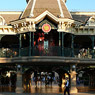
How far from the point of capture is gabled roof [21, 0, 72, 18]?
32.3 meters

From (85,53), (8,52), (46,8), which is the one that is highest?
(46,8)

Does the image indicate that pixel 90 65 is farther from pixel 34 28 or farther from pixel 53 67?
pixel 34 28

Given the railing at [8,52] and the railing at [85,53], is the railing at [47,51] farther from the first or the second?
the railing at [8,52]

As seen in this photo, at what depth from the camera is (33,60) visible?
99.0 feet

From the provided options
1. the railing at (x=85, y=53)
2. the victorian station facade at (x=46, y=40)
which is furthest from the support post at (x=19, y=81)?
the railing at (x=85, y=53)

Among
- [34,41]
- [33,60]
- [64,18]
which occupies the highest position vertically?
[64,18]

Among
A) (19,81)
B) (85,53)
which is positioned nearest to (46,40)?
(85,53)

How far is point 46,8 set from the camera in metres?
32.8

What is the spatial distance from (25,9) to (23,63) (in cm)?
662

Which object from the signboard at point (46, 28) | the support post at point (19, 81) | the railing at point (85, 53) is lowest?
the support post at point (19, 81)

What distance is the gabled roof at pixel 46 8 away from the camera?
106 feet

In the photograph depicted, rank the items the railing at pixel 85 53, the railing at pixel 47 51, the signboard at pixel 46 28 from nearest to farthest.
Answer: the railing at pixel 47 51, the signboard at pixel 46 28, the railing at pixel 85 53

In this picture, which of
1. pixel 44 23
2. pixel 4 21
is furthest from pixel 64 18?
pixel 4 21

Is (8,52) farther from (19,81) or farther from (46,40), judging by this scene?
(46,40)
